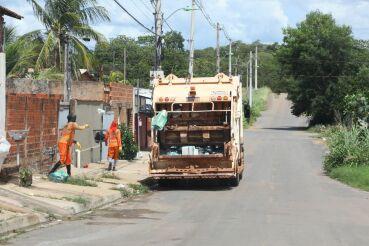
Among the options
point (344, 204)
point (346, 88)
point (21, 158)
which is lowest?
point (344, 204)

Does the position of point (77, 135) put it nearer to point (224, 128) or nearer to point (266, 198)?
point (224, 128)

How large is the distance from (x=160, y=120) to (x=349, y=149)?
10.2 meters

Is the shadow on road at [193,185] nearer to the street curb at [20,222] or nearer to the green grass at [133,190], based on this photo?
the green grass at [133,190]

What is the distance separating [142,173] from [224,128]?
475 cm

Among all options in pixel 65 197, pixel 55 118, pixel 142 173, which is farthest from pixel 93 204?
pixel 142 173

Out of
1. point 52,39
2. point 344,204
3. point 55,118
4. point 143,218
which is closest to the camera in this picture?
point 143,218

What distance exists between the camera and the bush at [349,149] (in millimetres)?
25156

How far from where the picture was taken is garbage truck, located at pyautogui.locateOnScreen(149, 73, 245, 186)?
18406 mm

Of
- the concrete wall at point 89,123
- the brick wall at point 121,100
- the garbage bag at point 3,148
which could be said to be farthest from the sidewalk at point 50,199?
the brick wall at point 121,100

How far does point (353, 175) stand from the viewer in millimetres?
22500

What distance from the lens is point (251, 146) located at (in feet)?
134

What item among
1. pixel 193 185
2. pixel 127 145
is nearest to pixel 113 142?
pixel 193 185

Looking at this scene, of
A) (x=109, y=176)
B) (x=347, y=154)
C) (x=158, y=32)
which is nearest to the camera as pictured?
(x=109, y=176)

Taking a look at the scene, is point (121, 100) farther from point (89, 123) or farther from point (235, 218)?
point (235, 218)
